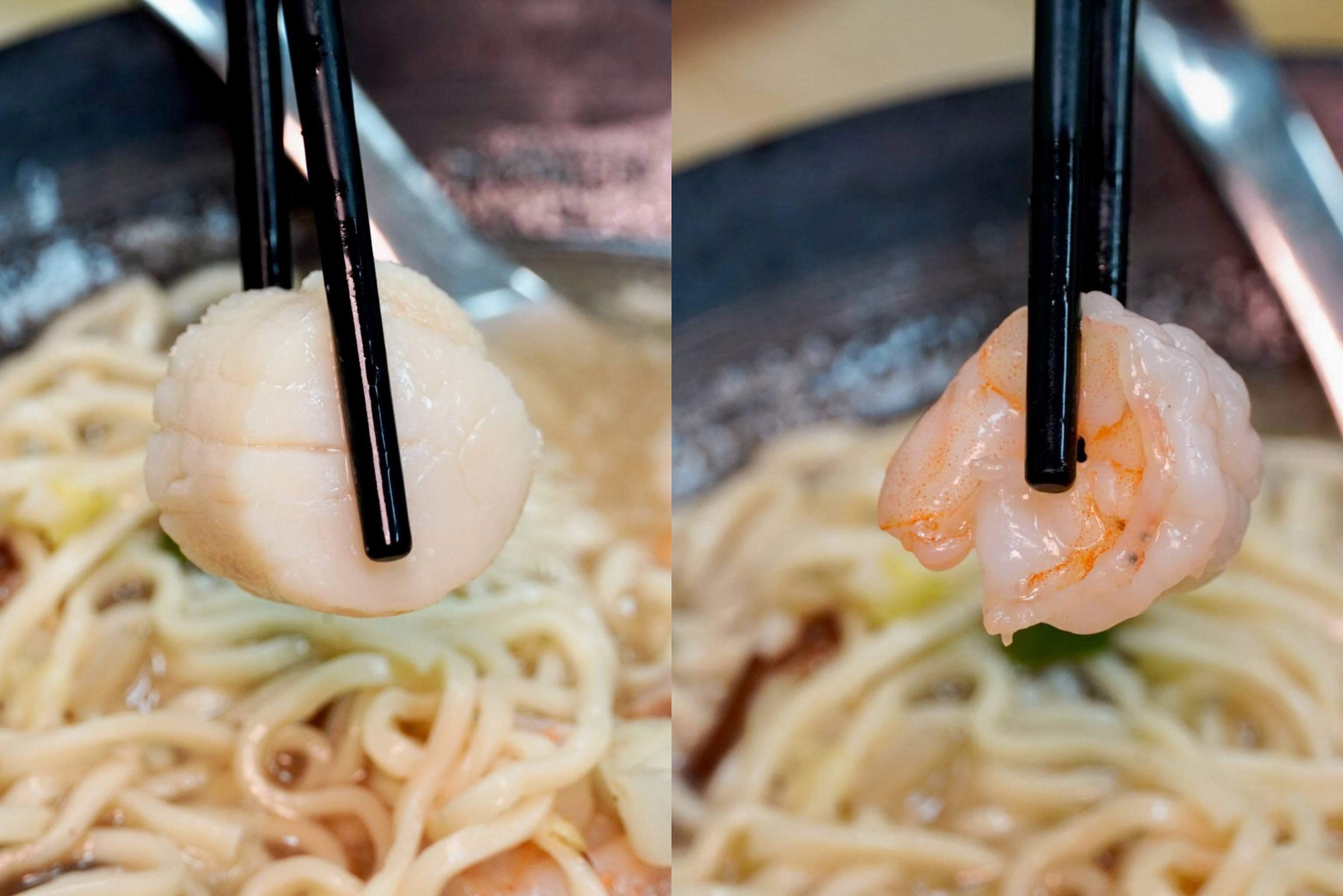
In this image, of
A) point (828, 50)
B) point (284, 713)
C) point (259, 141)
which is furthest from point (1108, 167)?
point (828, 50)

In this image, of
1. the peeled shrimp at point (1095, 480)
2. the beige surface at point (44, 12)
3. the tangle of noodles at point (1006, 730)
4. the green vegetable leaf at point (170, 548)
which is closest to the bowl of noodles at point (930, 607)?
the tangle of noodles at point (1006, 730)

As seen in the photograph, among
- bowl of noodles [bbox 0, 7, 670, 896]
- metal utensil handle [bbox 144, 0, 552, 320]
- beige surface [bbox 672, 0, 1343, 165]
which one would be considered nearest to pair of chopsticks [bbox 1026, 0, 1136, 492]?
bowl of noodles [bbox 0, 7, 670, 896]

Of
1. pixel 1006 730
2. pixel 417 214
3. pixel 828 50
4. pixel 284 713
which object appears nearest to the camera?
pixel 284 713

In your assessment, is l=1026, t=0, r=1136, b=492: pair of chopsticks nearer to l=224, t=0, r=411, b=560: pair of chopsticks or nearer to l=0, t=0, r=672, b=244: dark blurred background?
l=224, t=0, r=411, b=560: pair of chopsticks

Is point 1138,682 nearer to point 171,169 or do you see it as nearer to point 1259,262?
point 1259,262

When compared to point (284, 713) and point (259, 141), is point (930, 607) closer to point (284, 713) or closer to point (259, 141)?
point (284, 713)

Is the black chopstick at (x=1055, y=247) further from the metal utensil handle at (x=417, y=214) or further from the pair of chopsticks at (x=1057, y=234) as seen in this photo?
the metal utensil handle at (x=417, y=214)
